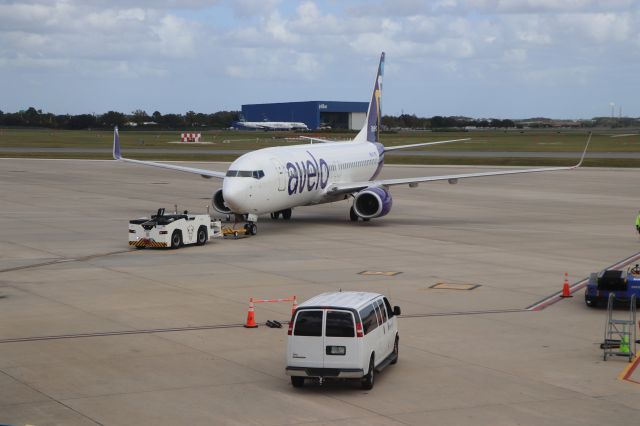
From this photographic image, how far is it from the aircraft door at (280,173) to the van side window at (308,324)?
27804mm

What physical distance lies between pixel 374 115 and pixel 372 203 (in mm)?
17603

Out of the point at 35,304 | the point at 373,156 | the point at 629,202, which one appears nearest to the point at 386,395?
the point at 35,304

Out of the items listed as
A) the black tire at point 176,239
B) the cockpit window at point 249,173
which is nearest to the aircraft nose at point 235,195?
the cockpit window at point 249,173

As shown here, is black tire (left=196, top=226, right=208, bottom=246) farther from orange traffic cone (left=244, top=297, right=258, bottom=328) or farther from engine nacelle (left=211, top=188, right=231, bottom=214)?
orange traffic cone (left=244, top=297, right=258, bottom=328)

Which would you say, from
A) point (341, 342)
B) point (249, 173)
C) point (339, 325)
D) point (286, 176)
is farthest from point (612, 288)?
point (286, 176)

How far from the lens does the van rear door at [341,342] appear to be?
20.2m

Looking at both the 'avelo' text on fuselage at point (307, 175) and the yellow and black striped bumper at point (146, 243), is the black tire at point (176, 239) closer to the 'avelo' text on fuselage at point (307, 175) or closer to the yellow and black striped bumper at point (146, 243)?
the yellow and black striped bumper at point (146, 243)

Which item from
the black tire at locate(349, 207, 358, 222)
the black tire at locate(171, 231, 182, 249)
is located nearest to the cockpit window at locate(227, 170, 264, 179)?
the black tire at locate(171, 231, 182, 249)

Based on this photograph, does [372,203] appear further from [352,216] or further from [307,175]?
[307,175]

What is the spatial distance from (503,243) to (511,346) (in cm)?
2088

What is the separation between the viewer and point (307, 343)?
20406mm

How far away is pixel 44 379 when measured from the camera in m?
21.0

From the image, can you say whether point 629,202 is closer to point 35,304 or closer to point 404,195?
point 404,195

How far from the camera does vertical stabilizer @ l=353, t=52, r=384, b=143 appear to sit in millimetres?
68312
